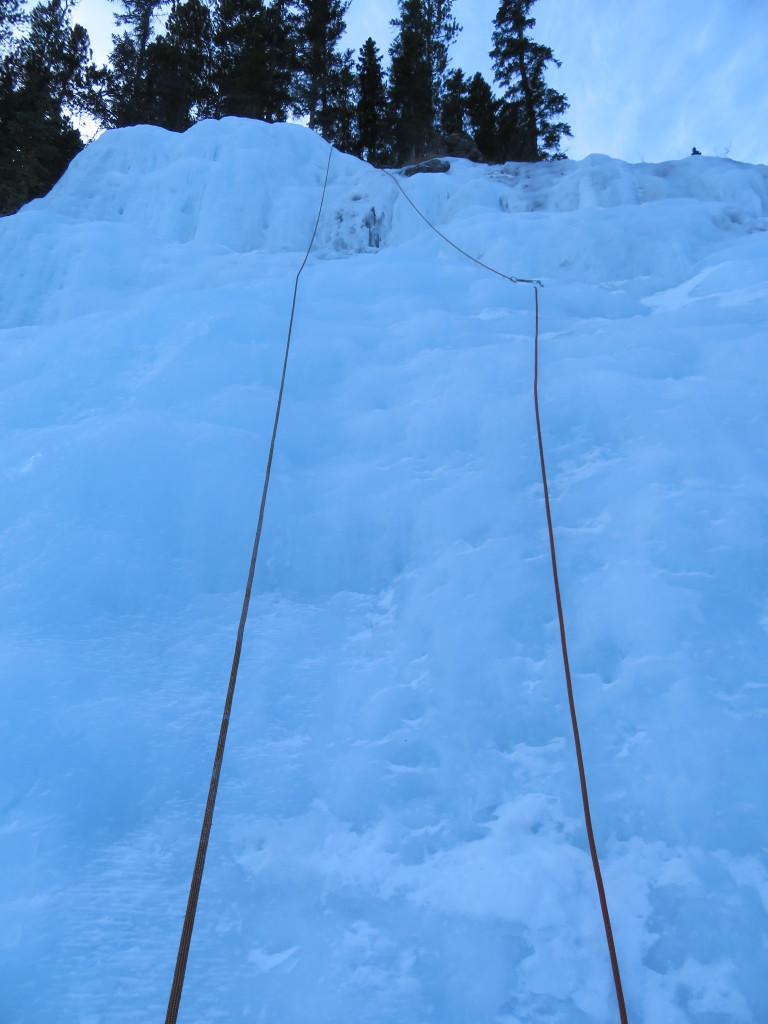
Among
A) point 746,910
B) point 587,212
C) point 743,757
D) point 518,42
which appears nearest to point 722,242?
point 587,212

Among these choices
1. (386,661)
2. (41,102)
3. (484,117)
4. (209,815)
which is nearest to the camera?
(209,815)

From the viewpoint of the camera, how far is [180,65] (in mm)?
13281

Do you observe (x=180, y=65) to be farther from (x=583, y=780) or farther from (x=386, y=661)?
(x=583, y=780)

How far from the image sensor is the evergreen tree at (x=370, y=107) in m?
14.2

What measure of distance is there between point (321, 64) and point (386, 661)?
1483 cm

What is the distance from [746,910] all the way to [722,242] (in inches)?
247

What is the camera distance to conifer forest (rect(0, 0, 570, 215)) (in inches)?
500

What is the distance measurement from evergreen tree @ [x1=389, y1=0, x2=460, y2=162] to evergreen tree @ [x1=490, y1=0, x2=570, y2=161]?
1.37 meters

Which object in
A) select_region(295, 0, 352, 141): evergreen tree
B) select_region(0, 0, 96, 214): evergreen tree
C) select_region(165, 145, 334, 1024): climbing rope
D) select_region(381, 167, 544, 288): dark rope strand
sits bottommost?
select_region(165, 145, 334, 1024): climbing rope

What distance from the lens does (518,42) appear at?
13008 millimetres

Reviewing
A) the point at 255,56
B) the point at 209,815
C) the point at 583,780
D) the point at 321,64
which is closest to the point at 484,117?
the point at 321,64

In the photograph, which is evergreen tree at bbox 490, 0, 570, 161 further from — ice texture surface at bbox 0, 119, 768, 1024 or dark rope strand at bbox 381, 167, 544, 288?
ice texture surface at bbox 0, 119, 768, 1024

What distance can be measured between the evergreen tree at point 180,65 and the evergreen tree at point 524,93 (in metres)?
6.26

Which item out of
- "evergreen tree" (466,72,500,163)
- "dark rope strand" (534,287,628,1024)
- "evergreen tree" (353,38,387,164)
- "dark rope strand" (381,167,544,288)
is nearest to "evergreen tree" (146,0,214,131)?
"evergreen tree" (353,38,387,164)
